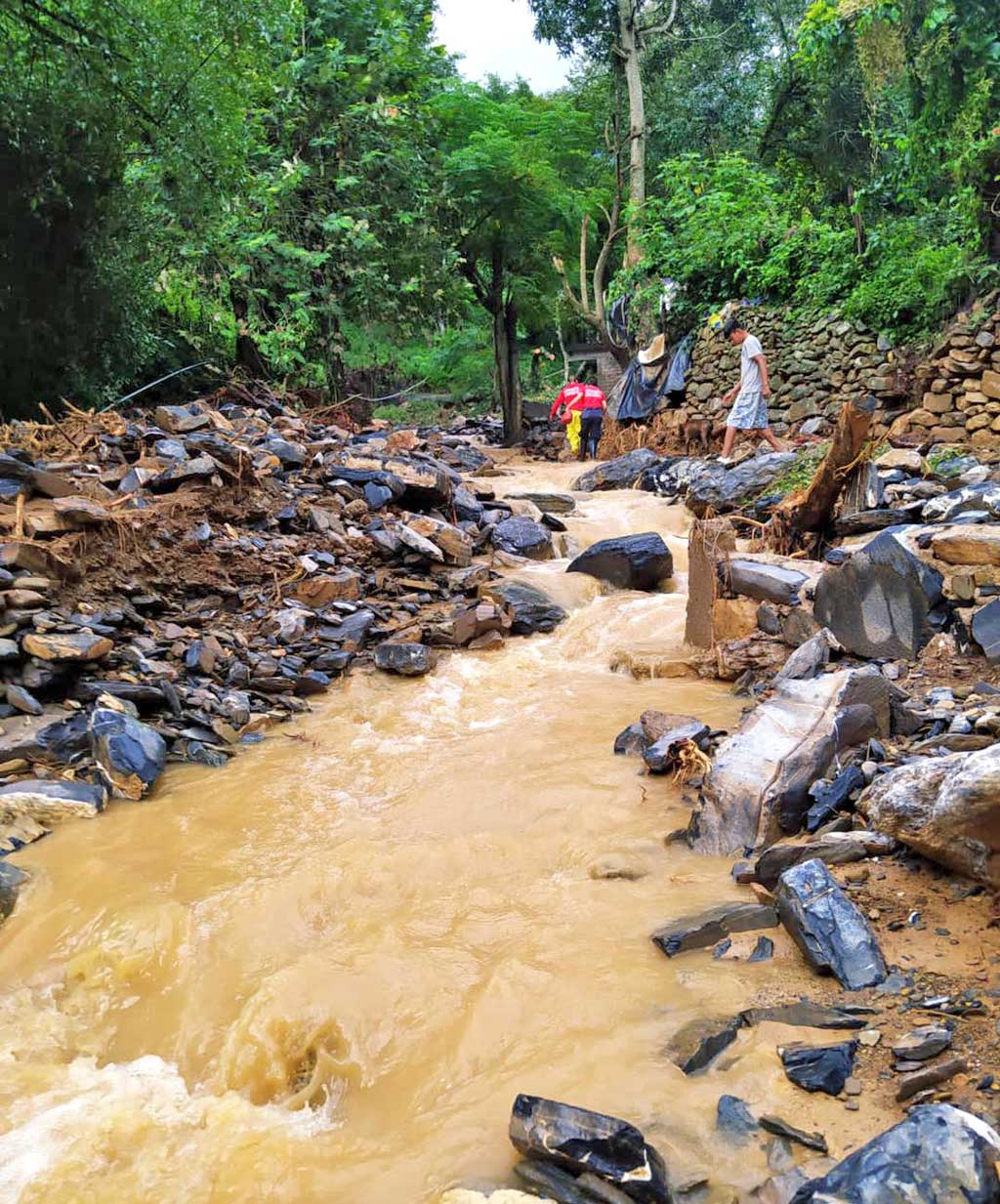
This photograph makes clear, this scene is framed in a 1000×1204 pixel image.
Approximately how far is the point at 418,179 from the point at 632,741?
12017mm

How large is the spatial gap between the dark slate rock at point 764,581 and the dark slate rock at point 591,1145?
4.31m

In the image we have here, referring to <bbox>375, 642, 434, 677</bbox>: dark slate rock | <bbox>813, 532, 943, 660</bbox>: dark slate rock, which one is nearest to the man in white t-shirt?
<bbox>813, 532, 943, 660</bbox>: dark slate rock

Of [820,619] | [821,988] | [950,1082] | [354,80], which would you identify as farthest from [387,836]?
[354,80]

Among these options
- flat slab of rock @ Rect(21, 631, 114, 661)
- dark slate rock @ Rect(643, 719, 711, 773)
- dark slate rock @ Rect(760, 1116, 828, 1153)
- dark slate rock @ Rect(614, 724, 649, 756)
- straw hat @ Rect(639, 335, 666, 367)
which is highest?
straw hat @ Rect(639, 335, 666, 367)

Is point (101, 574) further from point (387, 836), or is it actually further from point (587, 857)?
point (587, 857)

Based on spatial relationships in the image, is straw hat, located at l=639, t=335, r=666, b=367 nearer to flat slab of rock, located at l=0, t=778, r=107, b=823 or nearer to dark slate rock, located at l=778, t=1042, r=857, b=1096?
flat slab of rock, located at l=0, t=778, r=107, b=823

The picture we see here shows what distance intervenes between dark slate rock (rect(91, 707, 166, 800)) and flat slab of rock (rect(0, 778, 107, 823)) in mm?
145

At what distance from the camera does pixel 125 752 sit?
15.2 feet

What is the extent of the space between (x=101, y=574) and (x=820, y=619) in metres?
4.92

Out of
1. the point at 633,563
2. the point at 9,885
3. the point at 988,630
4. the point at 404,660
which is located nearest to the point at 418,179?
the point at 633,563

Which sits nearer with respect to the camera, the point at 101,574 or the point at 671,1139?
the point at 671,1139

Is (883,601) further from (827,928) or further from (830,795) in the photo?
(827,928)

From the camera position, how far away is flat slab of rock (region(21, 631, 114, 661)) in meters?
5.15

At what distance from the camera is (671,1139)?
6.57 feet
